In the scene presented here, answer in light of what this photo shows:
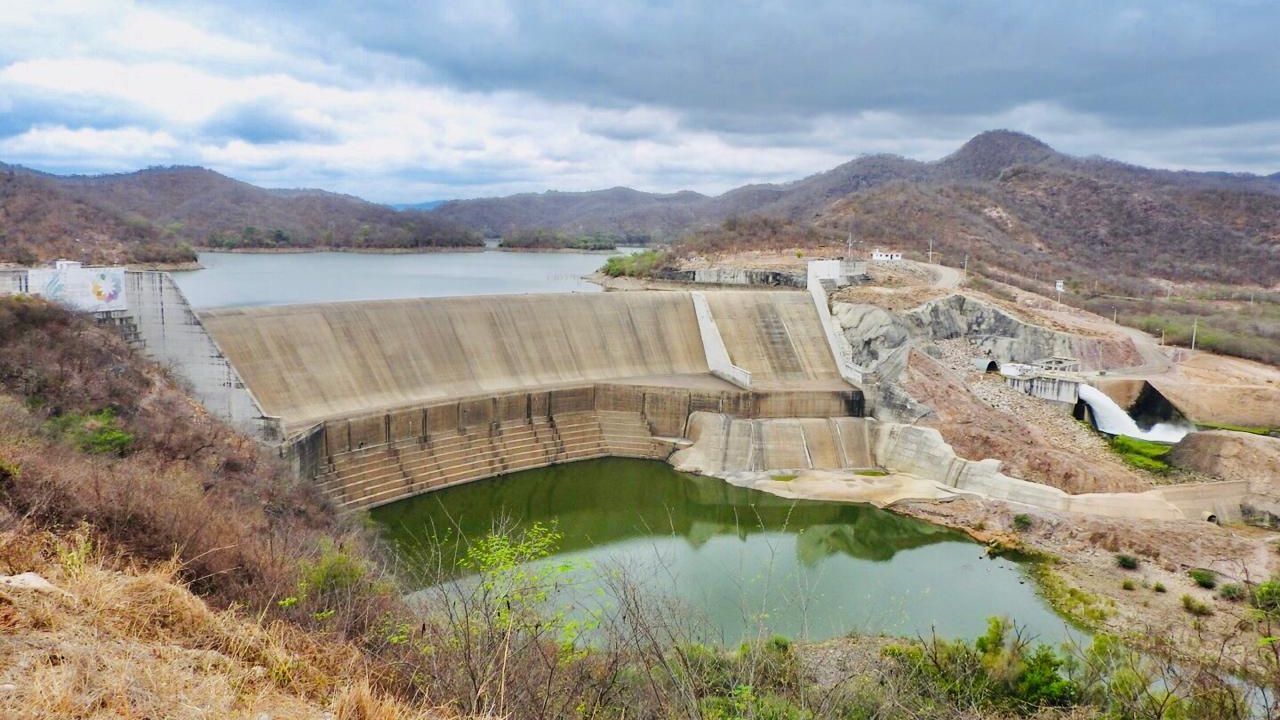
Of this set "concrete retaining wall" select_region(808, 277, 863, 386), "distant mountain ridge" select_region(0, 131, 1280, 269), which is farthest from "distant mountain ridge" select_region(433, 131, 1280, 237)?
"concrete retaining wall" select_region(808, 277, 863, 386)

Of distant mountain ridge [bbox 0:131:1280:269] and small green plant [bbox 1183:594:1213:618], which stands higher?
distant mountain ridge [bbox 0:131:1280:269]

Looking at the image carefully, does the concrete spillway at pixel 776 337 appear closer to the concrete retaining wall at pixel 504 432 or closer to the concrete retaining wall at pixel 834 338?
the concrete retaining wall at pixel 834 338

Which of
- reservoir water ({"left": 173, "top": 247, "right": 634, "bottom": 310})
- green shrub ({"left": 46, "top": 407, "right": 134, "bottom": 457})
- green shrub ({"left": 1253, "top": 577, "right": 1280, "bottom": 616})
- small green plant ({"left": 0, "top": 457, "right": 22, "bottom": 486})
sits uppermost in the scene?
reservoir water ({"left": 173, "top": 247, "right": 634, "bottom": 310})

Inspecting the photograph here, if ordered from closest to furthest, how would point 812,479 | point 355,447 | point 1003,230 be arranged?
point 355,447
point 812,479
point 1003,230

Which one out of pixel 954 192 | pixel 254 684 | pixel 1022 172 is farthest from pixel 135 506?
pixel 1022 172

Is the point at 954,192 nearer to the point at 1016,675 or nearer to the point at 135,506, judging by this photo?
the point at 1016,675

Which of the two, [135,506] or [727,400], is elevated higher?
[135,506]

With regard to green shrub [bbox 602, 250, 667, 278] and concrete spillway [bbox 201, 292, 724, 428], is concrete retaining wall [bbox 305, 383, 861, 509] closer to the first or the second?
concrete spillway [bbox 201, 292, 724, 428]
